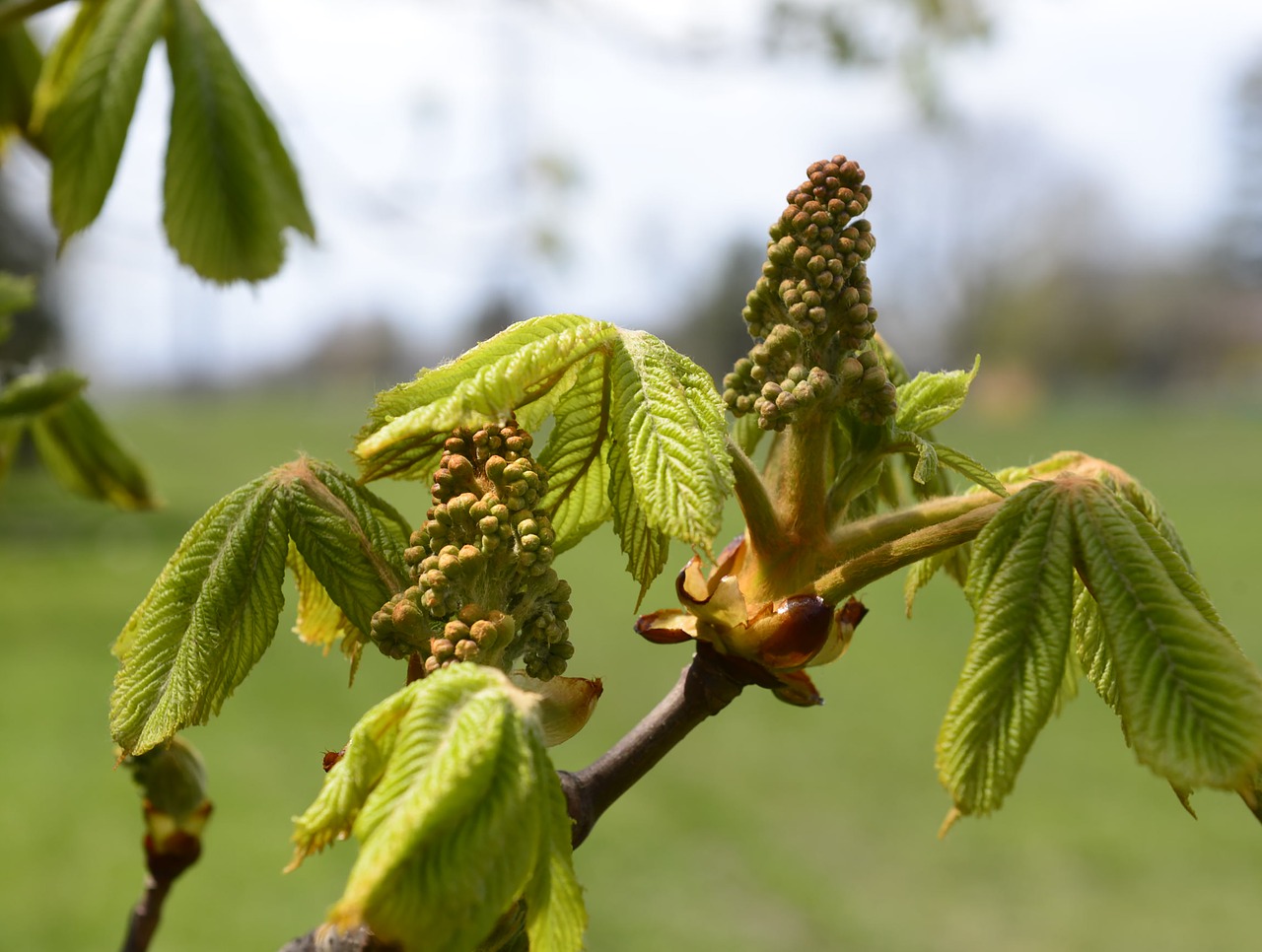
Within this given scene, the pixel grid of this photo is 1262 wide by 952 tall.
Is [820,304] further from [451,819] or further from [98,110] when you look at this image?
[98,110]

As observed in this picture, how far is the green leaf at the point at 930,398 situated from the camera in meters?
0.71

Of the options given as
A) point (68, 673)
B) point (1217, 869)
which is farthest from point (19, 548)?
A: point (1217, 869)

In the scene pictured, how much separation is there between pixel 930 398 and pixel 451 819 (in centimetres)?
42

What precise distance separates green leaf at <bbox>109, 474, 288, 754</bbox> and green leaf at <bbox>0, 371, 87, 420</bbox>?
2.04 ft

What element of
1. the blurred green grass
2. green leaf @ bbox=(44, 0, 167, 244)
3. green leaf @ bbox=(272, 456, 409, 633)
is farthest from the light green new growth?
the blurred green grass

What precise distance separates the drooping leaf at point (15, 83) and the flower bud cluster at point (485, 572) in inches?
38.6

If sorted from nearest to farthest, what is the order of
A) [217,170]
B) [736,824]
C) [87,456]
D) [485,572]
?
[485,572] < [217,170] < [87,456] < [736,824]

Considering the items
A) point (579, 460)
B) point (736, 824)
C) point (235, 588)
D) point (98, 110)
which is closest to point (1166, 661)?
point (579, 460)

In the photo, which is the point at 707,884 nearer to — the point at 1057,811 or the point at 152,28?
the point at 1057,811

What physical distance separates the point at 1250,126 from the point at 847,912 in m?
38.0

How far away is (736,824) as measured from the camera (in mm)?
5777

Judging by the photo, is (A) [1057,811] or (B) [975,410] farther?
(B) [975,410]

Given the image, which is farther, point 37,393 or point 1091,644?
point 37,393

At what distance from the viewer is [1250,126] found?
35.0 m
